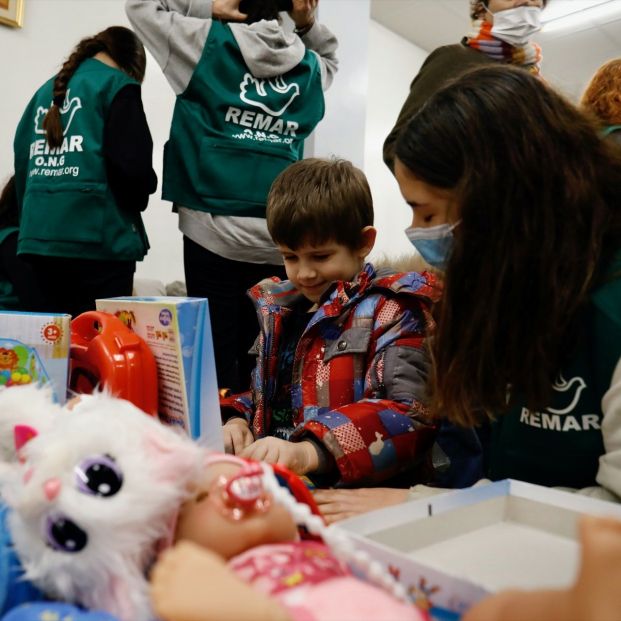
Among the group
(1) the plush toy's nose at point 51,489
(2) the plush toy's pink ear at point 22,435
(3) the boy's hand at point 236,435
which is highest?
(2) the plush toy's pink ear at point 22,435

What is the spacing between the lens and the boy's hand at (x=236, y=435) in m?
0.80

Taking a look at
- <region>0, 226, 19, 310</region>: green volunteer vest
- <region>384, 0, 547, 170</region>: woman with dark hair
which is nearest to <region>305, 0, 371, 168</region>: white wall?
<region>384, 0, 547, 170</region>: woman with dark hair

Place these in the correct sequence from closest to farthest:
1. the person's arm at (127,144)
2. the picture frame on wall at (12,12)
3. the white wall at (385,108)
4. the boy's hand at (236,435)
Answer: the boy's hand at (236,435) < the person's arm at (127,144) < the picture frame on wall at (12,12) < the white wall at (385,108)

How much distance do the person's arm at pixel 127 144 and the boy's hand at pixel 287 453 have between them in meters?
0.85

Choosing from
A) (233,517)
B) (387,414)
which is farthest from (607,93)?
(233,517)

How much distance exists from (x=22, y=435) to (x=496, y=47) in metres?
1.34

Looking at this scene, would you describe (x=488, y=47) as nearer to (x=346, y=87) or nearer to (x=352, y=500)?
(x=346, y=87)

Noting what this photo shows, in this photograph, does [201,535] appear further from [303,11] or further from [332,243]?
[303,11]

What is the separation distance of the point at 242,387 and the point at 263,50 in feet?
2.28

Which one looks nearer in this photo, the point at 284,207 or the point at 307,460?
the point at 307,460

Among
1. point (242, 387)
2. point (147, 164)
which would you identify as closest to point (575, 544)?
point (242, 387)

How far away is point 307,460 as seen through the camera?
2.27 feet

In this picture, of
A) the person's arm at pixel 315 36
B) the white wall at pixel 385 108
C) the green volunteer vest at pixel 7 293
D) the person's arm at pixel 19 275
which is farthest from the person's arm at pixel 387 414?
the white wall at pixel 385 108

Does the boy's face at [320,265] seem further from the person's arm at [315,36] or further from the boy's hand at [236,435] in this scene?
the person's arm at [315,36]
